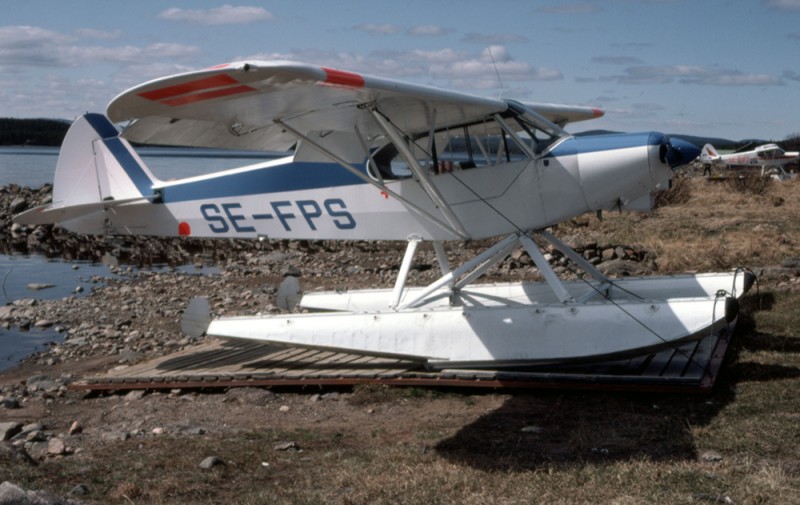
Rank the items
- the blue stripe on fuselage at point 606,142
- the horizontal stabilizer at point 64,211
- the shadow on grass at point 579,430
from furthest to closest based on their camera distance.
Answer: the horizontal stabilizer at point 64,211 < the blue stripe on fuselage at point 606,142 < the shadow on grass at point 579,430

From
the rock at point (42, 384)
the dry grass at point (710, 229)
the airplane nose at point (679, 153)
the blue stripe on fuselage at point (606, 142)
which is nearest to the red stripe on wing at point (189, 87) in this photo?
the blue stripe on fuselage at point (606, 142)

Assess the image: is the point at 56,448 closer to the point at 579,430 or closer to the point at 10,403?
the point at 10,403

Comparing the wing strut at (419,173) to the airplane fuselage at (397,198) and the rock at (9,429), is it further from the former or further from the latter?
the rock at (9,429)

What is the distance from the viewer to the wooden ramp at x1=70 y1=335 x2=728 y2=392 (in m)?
7.82

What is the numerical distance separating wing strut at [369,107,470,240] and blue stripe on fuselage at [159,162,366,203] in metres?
1.09

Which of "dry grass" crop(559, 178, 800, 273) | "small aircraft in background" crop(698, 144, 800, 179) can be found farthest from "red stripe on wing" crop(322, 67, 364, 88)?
"small aircraft in background" crop(698, 144, 800, 179)

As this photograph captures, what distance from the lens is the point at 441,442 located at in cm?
666

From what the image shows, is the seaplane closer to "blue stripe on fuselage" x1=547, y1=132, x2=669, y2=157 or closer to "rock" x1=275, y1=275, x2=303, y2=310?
"blue stripe on fuselage" x1=547, y1=132, x2=669, y2=157

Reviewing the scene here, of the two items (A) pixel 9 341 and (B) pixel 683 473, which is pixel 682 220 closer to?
(A) pixel 9 341

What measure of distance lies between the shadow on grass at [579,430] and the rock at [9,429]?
3.61 metres

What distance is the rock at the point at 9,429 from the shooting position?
7.56 meters

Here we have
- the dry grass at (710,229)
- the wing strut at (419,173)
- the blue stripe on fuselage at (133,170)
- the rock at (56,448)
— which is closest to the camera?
the rock at (56,448)

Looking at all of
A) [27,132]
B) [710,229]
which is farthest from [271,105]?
[27,132]

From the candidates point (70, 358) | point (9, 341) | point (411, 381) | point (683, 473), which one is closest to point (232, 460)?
point (411, 381)
